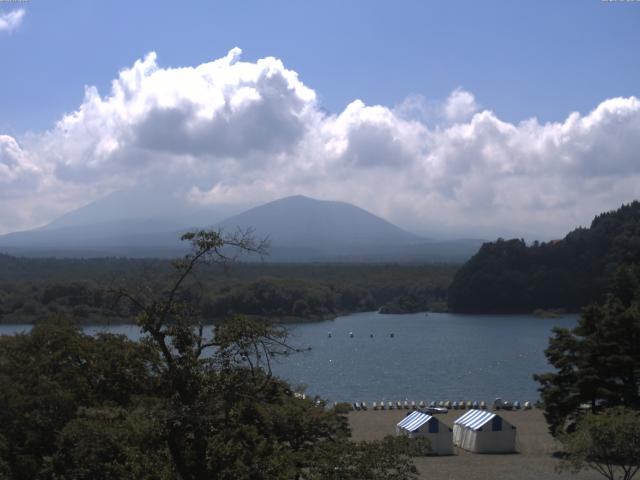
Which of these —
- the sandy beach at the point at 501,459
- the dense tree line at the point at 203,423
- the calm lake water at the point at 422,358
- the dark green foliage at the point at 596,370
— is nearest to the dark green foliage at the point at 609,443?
the sandy beach at the point at 501,459

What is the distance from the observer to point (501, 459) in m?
14.7

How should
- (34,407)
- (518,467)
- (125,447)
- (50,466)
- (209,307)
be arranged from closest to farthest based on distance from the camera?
(125,447)
(50,466)
(34,407)
(518,467)
(209,307)

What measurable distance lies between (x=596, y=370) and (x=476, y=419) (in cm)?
278

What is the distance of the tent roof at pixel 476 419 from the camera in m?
15.5

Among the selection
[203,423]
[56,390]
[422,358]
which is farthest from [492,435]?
[422,358]

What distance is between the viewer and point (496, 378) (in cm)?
2870

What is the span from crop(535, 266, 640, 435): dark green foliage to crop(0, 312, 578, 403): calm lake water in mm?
5041

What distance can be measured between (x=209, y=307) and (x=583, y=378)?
98.4ft

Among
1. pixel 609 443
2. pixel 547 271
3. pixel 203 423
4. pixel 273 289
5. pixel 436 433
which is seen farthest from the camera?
pixel 547 271

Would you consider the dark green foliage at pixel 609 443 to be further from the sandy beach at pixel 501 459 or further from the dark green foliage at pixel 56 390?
the dark green foliage at pixel 56 390

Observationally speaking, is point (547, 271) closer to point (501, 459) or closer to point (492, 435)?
point (492, 435)

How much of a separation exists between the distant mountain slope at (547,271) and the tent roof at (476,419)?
38818mm

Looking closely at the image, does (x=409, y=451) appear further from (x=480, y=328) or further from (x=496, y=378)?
(x=480, y=328)

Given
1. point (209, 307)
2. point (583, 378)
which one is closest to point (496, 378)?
point (583, 378)
